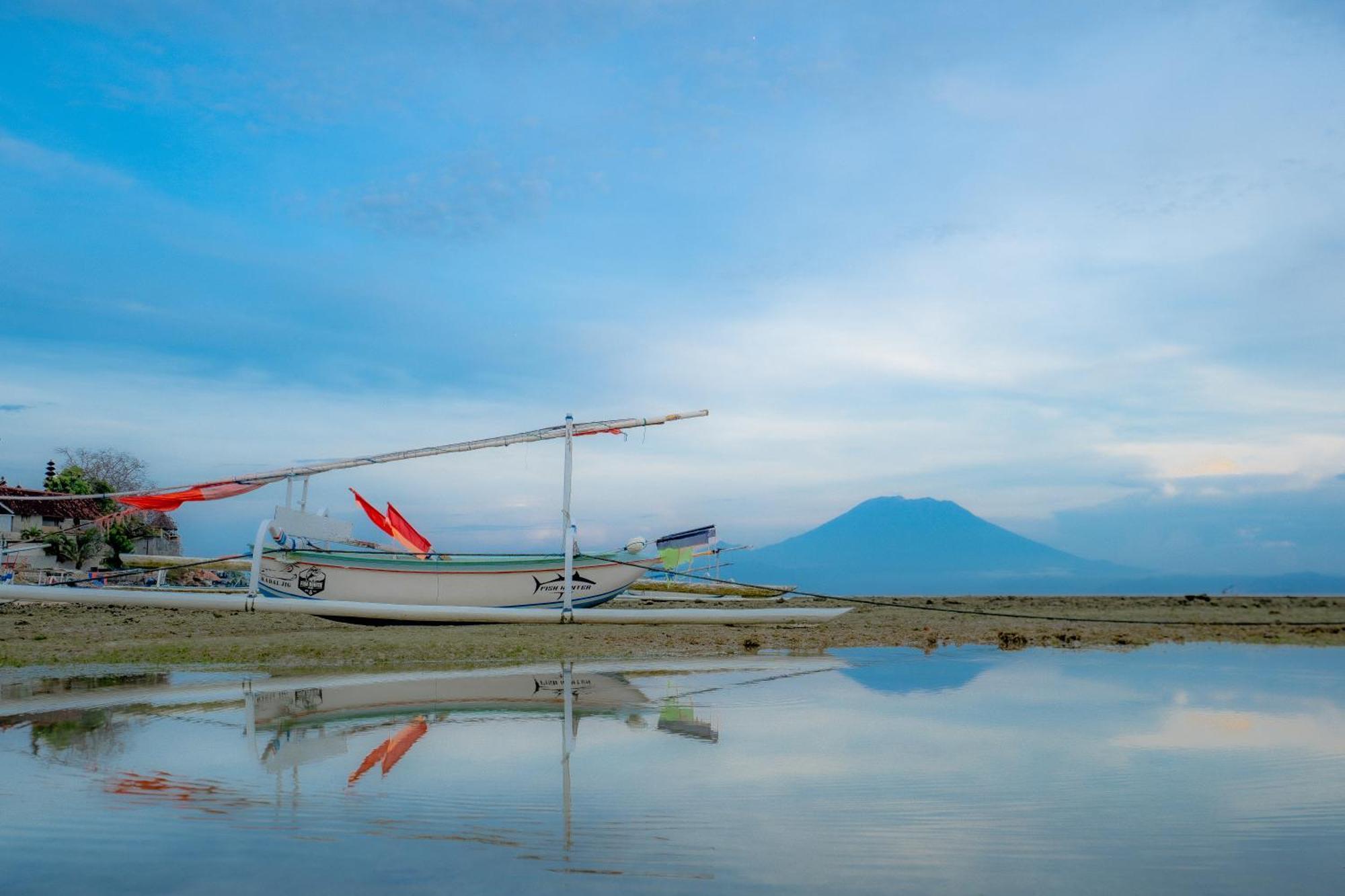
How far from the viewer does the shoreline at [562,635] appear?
1526 cm

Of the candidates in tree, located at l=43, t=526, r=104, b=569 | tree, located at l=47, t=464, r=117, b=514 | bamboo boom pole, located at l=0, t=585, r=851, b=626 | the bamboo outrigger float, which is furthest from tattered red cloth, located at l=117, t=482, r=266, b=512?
tree, located at l=47, t=464, r=117, b=514

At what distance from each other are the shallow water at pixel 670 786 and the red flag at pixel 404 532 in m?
12.6

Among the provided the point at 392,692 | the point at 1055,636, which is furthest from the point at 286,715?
the point at 1055,636

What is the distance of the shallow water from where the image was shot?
4734 mm

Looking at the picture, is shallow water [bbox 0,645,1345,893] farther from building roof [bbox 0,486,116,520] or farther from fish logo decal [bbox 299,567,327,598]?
building roof [bbox 0,486,116,520]

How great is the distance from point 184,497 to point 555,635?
1064 cm

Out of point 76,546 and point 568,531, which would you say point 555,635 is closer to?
point 568,531

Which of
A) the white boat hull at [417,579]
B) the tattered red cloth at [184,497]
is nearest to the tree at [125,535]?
the tattered red cloth at [184,497]

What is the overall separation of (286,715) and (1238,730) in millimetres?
9571

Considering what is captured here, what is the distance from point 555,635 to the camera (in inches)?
738

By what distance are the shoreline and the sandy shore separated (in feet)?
0.13

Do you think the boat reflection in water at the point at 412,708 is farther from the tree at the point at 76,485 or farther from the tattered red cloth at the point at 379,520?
the tree at the point at 76,485

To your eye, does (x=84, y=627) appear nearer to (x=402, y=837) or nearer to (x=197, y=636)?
(x=197, y=636)

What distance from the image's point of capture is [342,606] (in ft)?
64.6
